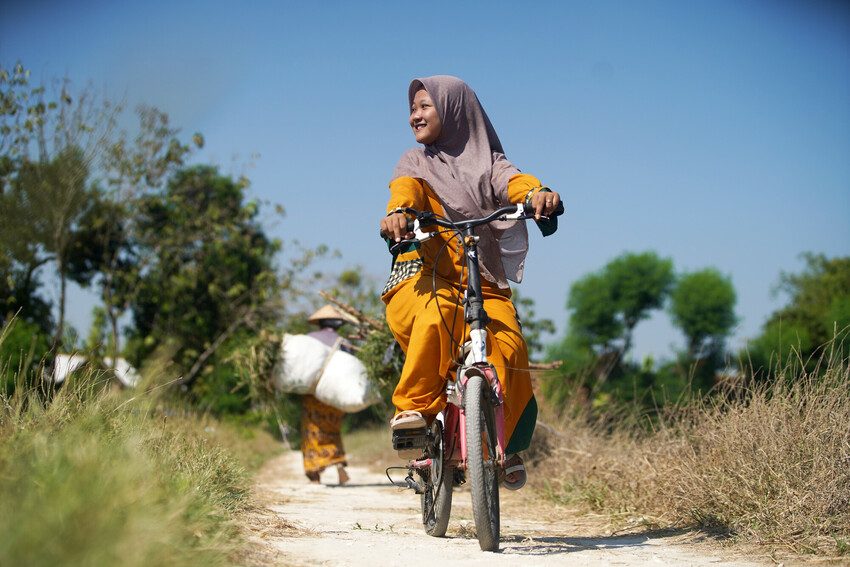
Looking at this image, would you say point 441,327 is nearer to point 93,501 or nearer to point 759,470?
point 759,470

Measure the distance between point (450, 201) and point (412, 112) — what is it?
24.6 inches

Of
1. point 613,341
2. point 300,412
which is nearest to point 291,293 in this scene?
point 613,341

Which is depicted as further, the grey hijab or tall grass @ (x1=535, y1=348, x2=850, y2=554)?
the grey hijab

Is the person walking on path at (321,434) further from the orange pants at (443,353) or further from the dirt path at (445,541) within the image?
the orange pants at (443,353)

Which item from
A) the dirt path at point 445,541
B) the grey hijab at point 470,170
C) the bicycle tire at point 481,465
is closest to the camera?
the dirt path at point 445,541

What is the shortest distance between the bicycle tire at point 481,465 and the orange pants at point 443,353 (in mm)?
277

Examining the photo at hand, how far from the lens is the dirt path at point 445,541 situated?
3906 mm

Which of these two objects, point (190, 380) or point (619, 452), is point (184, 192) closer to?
point (190, 380)

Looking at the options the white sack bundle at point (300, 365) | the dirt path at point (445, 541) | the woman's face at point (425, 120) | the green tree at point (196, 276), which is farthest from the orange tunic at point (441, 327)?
the green tree at point (196, 276)

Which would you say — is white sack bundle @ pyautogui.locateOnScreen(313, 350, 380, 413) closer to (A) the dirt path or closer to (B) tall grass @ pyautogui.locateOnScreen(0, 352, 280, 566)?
(A) the dirt path

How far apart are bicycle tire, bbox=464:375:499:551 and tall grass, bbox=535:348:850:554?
51.0 inches

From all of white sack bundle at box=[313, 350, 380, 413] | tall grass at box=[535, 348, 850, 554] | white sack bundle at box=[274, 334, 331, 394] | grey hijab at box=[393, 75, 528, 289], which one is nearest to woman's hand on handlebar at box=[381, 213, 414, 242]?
grey hijab at box=[393, 75, 528, 289]

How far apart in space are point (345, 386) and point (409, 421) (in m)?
5.01

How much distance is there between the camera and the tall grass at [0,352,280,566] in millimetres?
2543
